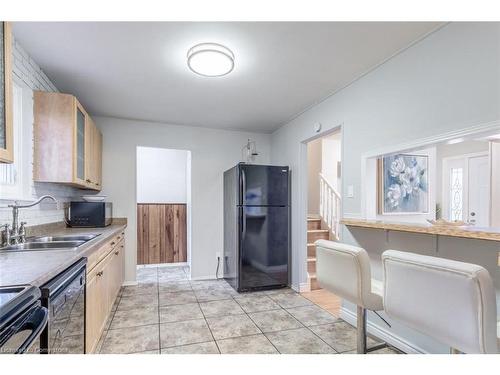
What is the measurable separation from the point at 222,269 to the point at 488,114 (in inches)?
147

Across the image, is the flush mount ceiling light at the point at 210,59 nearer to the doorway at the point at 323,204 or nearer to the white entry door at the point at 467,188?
the doorway at the point at 323,204

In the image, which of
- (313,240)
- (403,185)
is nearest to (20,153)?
(313,240)

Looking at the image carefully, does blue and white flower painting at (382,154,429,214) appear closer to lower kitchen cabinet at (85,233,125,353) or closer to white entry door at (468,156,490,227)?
white entry door at (468,156,490,227)

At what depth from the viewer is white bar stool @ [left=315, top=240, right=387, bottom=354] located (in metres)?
1.67

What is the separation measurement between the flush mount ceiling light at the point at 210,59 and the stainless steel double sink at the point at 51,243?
1621mm

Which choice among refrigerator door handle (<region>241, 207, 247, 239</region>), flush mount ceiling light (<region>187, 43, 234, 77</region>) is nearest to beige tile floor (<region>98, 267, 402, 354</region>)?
refrigerator door handle (<region>241, 207, 247, 239</region>)

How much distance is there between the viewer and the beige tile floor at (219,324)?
224 cm

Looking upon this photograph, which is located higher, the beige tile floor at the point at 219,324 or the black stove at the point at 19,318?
the black stove at the point at 19,318

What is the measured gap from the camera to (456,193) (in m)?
5.25

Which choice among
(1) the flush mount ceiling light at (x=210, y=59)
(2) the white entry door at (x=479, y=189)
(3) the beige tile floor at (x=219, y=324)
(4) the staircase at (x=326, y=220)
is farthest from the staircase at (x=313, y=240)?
(1) the flush mount ceiling light at (x=210, y=59)

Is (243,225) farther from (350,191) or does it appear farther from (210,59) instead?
(210,59)

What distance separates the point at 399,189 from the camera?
139 inches

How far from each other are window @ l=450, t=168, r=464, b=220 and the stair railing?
7.87 ft

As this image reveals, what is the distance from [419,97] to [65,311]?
2.61 metres
